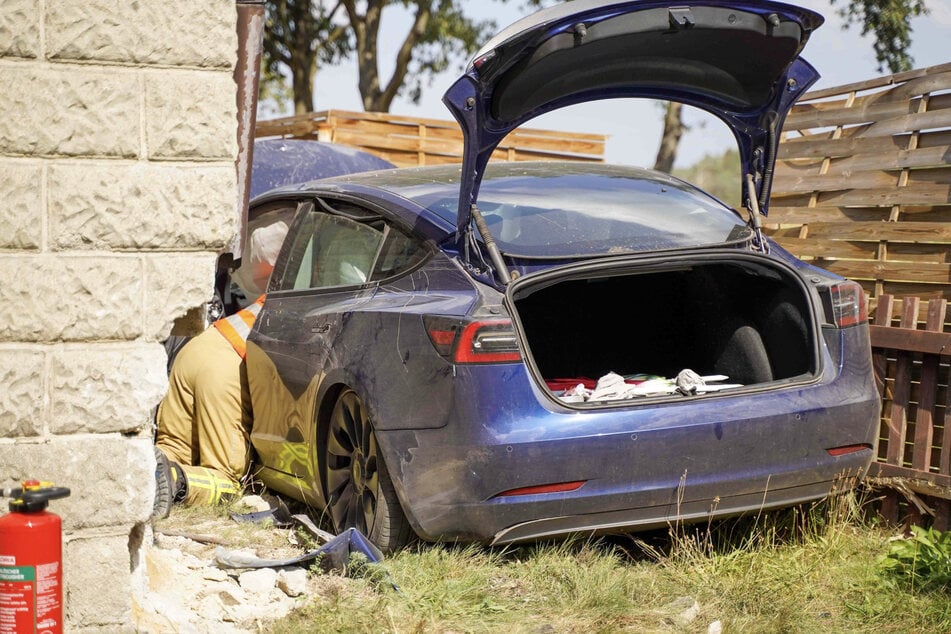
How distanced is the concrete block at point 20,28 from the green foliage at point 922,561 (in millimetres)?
3729

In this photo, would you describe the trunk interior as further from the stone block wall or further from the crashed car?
the stone block wall

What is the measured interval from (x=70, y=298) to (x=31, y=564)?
2.91 feet

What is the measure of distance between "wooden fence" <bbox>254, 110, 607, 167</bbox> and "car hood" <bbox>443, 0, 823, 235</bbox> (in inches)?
373

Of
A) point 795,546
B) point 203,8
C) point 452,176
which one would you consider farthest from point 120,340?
point 795,546

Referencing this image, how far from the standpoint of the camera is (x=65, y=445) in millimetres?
3824

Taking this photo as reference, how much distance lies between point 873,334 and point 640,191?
156 cm

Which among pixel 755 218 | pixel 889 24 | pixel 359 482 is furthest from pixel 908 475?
pixel 889 24

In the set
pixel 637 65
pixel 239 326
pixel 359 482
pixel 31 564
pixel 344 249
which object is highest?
pixel 637 65

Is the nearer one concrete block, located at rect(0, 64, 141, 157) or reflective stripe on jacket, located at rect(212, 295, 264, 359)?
concrete block, located at rect(0, 64, 141, 157)

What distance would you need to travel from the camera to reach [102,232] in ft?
12.5

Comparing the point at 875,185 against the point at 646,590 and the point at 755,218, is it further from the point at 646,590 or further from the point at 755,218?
the point at 646,590

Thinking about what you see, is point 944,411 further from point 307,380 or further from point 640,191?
point 307,380

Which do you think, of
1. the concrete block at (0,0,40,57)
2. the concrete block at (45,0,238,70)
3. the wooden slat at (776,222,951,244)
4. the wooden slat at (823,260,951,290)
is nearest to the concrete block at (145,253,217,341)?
the concrete block at (45,0,238,70)

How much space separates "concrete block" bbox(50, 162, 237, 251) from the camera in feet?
12.4
